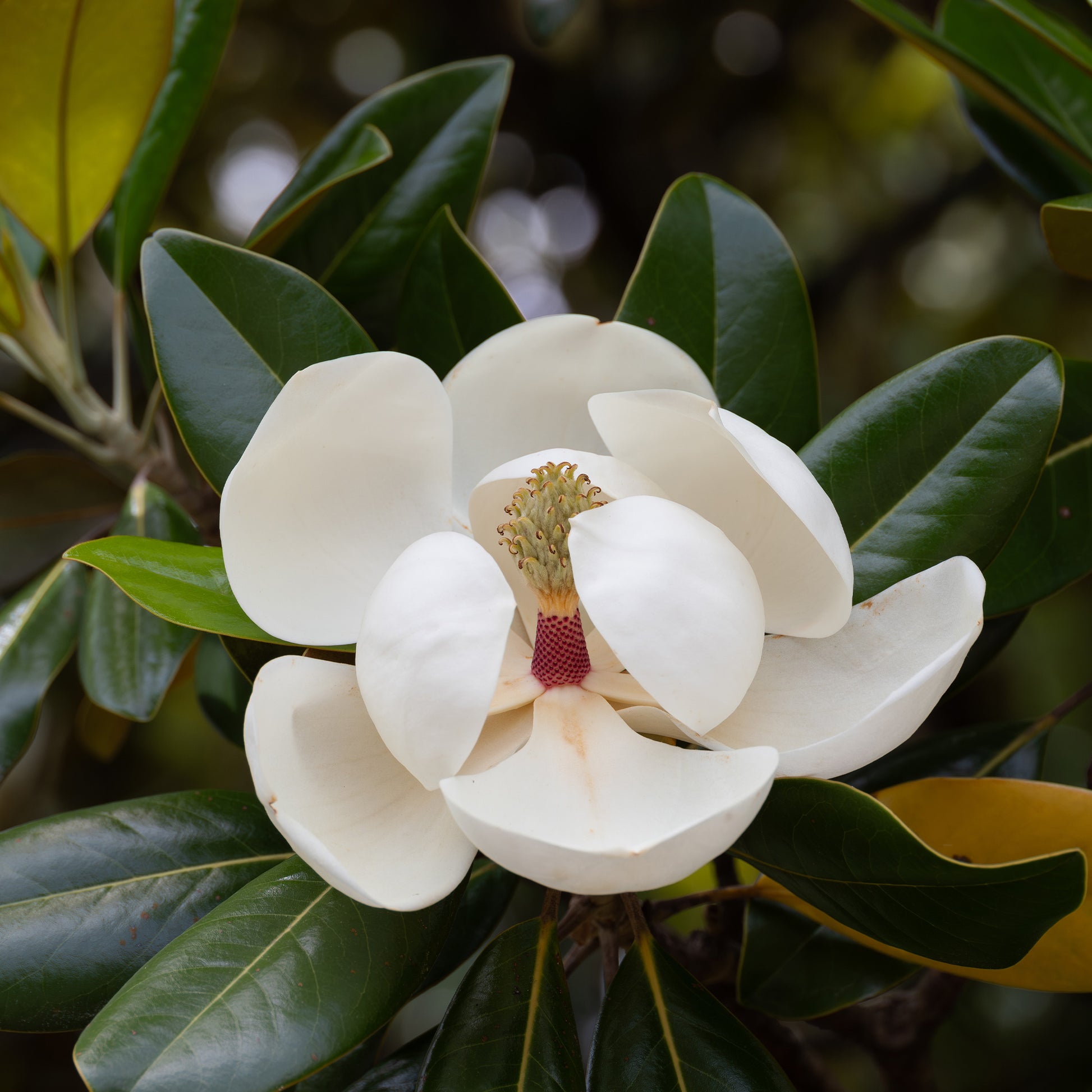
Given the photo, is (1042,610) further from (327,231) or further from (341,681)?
(341,681)

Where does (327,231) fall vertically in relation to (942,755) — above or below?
above

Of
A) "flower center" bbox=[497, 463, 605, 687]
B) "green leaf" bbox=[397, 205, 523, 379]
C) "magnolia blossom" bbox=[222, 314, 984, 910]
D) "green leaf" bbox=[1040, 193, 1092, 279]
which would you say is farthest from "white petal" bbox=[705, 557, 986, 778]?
"green leaf" bbox=[397, 205, 523, 379]

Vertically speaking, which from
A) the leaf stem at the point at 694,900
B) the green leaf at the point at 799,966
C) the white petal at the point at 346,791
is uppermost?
the white petal at the point at 346,791

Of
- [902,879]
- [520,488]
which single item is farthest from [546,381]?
[902,879]

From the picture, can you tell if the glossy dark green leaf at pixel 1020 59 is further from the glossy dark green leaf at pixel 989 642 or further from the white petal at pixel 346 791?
the white petal at pixel 346 791

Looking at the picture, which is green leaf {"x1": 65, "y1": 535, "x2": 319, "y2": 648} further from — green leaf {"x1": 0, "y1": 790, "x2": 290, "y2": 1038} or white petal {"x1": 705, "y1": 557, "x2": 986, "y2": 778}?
white petal {"x1": 705, "y1": 557, "x2": 986, "y2": 778}

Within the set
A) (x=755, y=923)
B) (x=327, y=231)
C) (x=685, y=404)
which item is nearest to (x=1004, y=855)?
(x=755, y=923)

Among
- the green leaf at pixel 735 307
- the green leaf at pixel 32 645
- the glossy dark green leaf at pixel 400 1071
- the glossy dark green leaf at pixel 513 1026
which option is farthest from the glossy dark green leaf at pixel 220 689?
the green leaf at pixel 735 307
